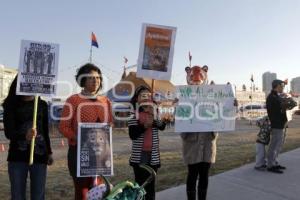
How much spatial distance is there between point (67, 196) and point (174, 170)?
2990 millimetres

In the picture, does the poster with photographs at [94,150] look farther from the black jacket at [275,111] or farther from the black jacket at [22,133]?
the black jacket at [275,111]

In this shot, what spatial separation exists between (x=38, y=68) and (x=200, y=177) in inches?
100

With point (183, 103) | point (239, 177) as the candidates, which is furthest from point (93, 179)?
point (239, 177)

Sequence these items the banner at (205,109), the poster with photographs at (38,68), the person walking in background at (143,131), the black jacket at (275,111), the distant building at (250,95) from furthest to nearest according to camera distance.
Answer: the distant building at (250,95) → the black jacket at (275,111) → the banner at (205,109) → the person walking in background at (143,131) → the poster with photographs at (38,68)

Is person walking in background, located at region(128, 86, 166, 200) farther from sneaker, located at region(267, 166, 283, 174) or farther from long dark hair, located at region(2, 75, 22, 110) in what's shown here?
sneaker, located at region(267, 166, 283, 174)

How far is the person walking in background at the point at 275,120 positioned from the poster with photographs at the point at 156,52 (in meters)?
3.40

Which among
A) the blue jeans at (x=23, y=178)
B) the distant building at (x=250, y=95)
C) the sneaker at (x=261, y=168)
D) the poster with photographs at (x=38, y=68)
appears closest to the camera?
the blue jeans at (x=23, y=178)

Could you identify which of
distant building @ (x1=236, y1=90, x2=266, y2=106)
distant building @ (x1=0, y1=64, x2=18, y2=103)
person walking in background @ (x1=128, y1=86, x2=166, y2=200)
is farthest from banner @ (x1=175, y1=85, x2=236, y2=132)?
distant building @ (x1=236, y1=90, x2=266, y2=106)

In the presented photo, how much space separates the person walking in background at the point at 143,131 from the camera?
547 centimetres

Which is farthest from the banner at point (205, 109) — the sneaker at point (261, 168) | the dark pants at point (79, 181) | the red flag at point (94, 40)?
the red flag at point (94, 40)

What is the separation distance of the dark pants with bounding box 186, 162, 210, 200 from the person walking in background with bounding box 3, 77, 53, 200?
2.02 m

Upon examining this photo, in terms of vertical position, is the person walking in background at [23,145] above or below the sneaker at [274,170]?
above

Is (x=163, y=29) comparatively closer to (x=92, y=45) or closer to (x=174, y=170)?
(x=174, y=170)

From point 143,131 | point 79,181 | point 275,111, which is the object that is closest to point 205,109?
point 143,131
